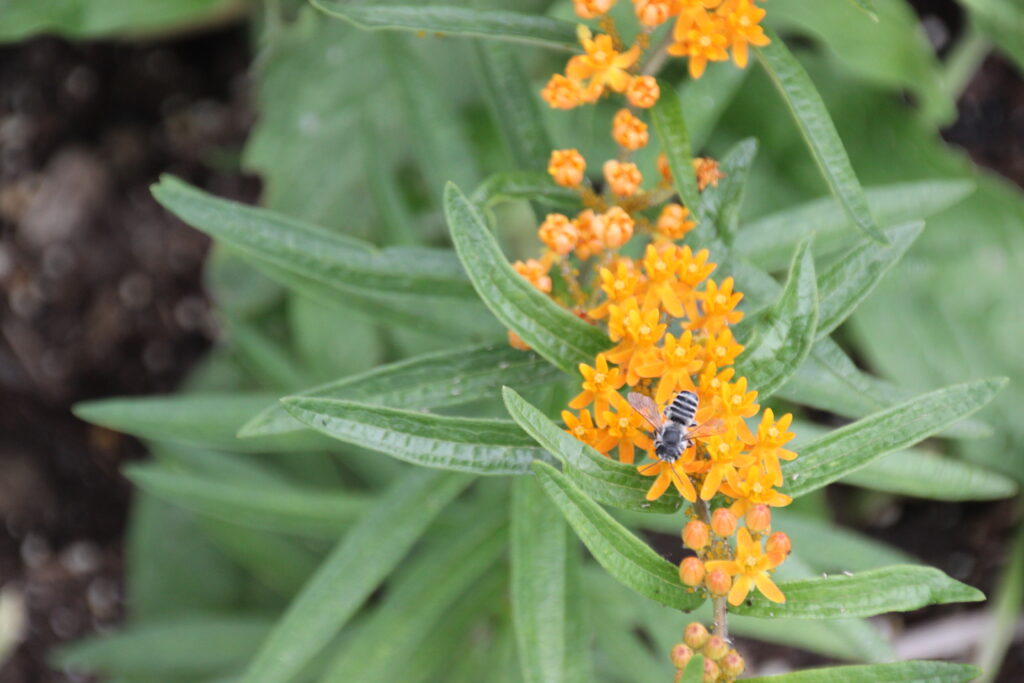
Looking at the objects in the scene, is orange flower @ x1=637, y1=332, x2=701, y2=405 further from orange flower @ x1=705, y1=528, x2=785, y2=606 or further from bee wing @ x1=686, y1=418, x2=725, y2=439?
orange flower @ x1=705, y1=528, x2=785, y2=606

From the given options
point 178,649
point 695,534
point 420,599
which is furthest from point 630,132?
point 178,649

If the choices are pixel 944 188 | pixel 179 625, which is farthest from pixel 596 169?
pixel 179 625

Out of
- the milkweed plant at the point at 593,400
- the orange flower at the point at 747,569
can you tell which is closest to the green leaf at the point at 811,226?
the milkweed plant at the point at 593,400

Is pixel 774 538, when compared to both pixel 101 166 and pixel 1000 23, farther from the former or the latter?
pixel 101 166

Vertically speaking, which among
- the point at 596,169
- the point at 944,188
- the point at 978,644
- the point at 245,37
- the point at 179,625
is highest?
the point at 944,188

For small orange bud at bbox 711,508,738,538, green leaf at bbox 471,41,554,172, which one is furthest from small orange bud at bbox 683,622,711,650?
green leaf at bbox 471,41,554,172

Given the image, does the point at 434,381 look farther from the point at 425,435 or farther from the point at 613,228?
the point at 613,228
